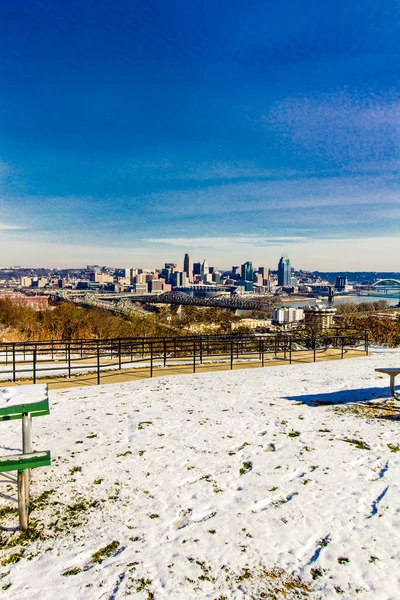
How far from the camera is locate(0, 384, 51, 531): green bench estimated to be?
3801 millimetres

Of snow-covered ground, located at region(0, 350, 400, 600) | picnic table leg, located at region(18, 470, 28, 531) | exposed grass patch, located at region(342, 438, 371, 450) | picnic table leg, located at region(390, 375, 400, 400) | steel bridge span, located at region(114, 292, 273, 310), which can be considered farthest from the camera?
steel bridge span, located at region(114, 292, 273, 310)

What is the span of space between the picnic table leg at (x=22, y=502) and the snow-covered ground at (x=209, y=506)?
123mm

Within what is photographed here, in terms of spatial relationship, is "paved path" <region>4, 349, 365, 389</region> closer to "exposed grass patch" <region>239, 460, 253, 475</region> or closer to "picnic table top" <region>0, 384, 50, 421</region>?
"exposed grass patch" <region>239, 460, 253, 475</region>

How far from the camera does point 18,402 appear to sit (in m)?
4.19

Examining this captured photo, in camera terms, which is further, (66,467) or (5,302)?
(5,302)

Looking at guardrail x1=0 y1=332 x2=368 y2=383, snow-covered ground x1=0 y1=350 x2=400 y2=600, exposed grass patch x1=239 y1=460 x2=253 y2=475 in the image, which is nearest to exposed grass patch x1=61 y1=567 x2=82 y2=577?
snow-covered ground x1=0 y1=350 x2=400 y2=600

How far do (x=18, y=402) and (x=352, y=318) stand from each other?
96.0 ft

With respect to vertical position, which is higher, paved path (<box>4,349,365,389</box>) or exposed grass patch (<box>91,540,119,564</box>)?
exposed grass patch (<box>91,540,119,564</box>)

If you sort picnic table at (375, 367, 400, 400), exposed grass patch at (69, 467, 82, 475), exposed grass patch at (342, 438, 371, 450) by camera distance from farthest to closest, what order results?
picnic table at (375, 367, 400, 400) < exposed grass patch at (342, 438, 371, 450) < exposed grass patch at (69, 467, 82, 475)

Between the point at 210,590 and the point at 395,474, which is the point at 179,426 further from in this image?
the point at 210,590

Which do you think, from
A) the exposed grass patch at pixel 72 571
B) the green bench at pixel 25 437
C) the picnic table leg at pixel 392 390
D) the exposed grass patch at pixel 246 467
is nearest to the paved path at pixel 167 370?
the picnic table leg at pixel 392 390

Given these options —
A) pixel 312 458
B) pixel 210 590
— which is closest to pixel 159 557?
pixel 210 590

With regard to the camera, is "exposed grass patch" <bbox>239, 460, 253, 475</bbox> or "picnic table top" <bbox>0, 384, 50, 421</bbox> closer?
"picnic table top" <bbox>0, 384, 50, 421</bbox>

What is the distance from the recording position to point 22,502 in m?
4.02
